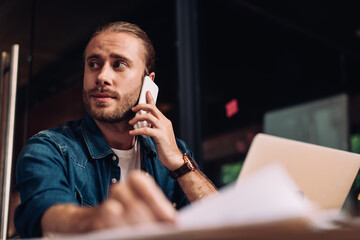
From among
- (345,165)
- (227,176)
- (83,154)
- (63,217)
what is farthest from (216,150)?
(63,217)

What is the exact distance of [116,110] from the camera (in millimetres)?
1548

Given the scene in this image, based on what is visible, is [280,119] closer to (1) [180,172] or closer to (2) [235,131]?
(2) [235,131]

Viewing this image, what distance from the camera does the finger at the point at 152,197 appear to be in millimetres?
560

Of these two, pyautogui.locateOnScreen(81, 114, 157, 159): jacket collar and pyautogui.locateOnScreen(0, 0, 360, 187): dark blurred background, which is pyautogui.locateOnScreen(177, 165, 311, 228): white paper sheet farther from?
pyautogui.locateOnScreen(0, 0, 360, 187): dark blurred background

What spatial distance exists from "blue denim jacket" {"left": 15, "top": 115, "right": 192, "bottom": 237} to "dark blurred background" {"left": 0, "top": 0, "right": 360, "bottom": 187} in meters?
0.82

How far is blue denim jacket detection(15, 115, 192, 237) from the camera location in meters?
0.96

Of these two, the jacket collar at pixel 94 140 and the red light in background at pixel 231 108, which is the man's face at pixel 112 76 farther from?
the red light in background at pixel 231 108

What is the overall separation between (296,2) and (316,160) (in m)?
2.30

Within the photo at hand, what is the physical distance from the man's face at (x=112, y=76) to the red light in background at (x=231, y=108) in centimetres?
122

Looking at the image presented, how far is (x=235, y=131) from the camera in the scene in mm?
2805

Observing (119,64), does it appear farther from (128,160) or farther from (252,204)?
(252,204)

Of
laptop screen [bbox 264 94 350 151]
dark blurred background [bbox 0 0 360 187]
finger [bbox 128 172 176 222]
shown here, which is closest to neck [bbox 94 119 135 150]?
dark blurred background [bbox 0 0 360 187]

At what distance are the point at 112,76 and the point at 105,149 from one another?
0.31 meters

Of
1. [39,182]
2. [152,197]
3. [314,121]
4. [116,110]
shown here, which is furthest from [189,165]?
[314,121]
